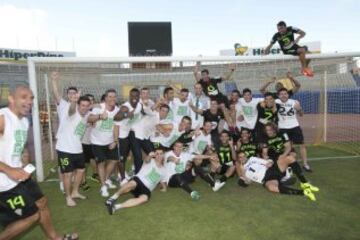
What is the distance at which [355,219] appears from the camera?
5.11m

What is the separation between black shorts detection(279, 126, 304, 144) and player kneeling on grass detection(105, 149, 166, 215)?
10.6ft

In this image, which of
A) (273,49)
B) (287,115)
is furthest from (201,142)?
(273,49)

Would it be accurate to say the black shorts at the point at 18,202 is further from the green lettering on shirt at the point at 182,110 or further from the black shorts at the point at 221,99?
the black shorts at the point at 221,99

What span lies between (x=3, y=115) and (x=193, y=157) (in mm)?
4345

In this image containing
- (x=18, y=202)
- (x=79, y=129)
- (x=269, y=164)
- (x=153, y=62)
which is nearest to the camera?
(x=18, y=202)

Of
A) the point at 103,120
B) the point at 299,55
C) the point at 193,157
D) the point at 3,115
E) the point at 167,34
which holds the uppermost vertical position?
the point at 167,34

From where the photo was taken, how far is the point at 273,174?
6969 millimetres

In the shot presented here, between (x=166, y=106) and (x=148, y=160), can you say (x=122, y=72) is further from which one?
(x=148, y=160)

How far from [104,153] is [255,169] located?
306 centimetres

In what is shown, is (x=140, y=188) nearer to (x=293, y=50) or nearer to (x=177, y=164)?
(x=177, y=164)

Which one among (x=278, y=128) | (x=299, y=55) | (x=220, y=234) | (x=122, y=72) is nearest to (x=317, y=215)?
(x=220, y=234)

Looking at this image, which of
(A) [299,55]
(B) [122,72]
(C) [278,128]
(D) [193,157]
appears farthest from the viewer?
(B) [122,72]

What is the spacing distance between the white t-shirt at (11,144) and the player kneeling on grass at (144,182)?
2.19m

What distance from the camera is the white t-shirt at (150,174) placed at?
6.27 meters
